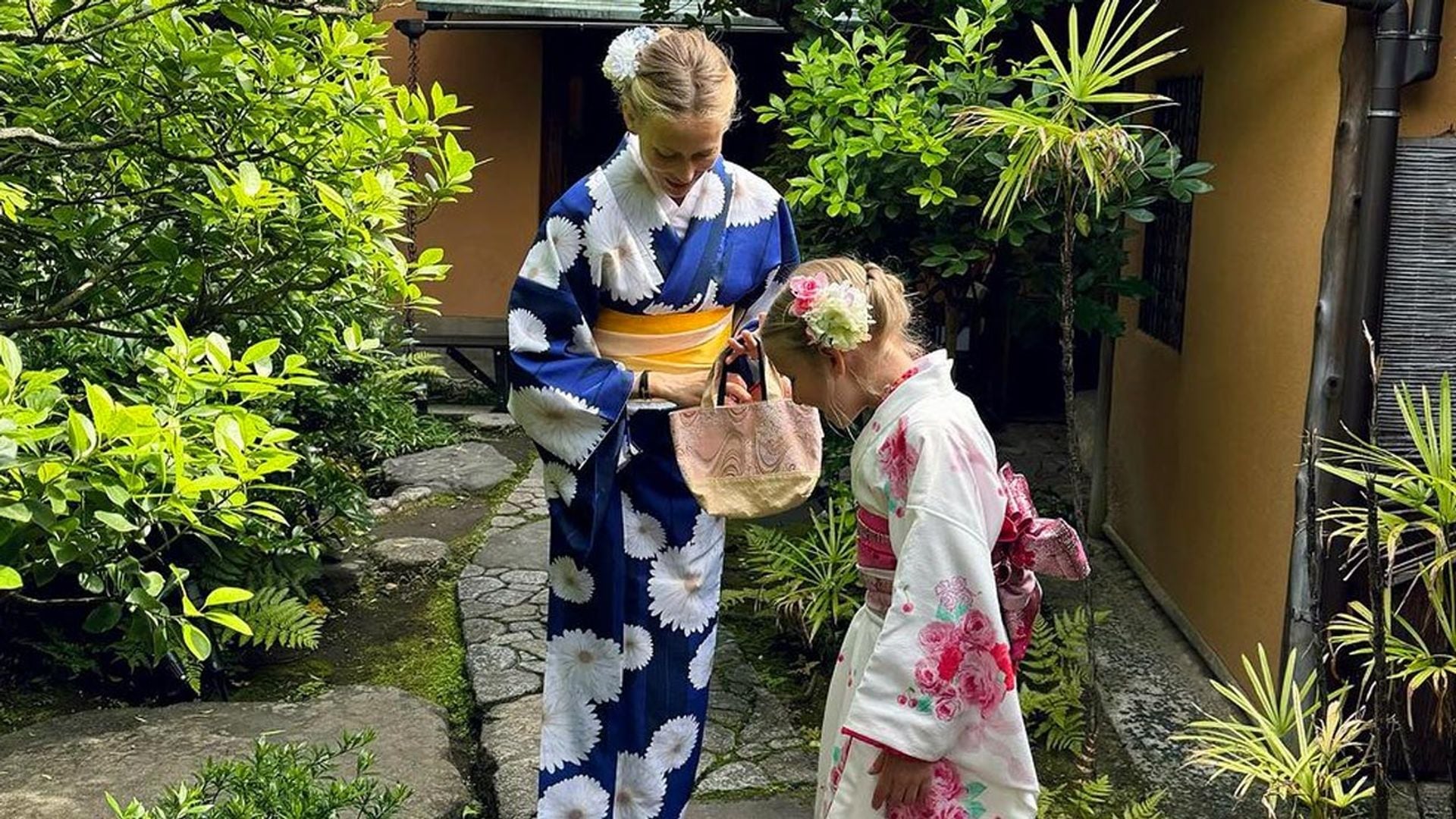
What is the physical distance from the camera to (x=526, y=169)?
11.9m

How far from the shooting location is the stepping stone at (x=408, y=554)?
712cm

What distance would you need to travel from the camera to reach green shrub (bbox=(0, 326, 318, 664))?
200cm

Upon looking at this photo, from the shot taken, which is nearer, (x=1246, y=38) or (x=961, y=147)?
(x=961, y=147)

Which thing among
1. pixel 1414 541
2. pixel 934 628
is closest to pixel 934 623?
pixel 934 628

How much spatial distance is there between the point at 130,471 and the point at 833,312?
1.45 m

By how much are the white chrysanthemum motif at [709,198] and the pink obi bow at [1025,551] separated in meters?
1.20

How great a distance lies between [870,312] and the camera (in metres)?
3.11

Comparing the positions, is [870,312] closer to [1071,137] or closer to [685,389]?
[685,389]

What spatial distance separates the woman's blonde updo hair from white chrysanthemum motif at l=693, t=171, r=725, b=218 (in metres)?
0.79

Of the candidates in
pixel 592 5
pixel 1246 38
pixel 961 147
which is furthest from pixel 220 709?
pixel 592 5

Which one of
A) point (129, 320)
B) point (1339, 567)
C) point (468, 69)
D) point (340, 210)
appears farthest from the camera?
point (468, 69)

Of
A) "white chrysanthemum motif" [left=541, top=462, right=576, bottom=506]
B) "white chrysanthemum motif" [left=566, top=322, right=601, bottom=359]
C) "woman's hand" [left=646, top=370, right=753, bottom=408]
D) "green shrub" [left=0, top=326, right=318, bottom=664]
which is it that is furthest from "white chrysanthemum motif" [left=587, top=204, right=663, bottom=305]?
"green shrub" [left=0, top=326, right=318, bottom=664]

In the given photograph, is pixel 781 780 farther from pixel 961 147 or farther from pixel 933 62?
pixel 933 62

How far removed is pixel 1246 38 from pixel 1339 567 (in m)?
2.31
